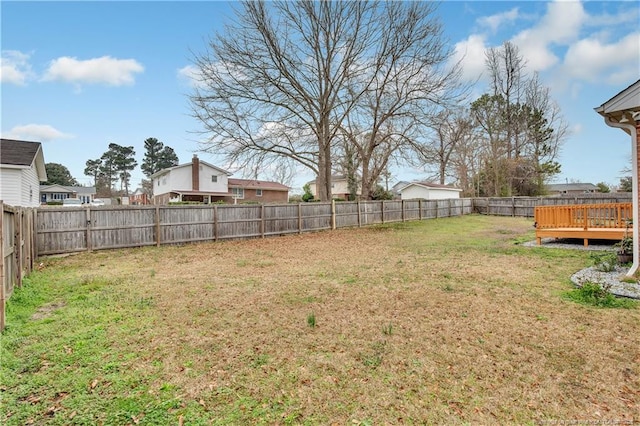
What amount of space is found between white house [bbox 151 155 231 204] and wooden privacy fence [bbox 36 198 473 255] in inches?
690

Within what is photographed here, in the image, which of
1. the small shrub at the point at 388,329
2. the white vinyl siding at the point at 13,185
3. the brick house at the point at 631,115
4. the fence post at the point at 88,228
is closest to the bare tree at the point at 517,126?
the brick house at the point at 631,115

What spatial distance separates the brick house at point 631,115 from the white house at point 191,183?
1125 inches

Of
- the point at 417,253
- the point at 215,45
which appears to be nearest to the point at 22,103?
the point at 215,45

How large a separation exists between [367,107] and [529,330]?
13774 mm

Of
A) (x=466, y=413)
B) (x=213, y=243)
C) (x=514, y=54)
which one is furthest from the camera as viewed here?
(x=514, y=54)

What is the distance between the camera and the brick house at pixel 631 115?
5.14 m

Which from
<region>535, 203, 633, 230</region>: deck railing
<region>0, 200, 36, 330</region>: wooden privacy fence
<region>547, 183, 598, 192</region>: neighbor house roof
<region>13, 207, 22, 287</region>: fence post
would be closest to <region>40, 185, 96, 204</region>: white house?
<region>0, 200, 36, 330</region>: wooden privacy fence

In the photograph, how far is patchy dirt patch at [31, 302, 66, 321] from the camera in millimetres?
4213

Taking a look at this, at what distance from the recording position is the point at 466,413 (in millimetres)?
2238

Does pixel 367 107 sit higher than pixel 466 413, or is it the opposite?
pixel 367 107

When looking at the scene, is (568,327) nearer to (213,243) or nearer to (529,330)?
(529,330)

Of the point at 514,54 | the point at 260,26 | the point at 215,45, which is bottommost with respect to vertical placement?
the point at 215,45

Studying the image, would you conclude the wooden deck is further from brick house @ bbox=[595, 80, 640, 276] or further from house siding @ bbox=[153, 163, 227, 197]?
house siding @ bbox=[153, 163, 227, 197]

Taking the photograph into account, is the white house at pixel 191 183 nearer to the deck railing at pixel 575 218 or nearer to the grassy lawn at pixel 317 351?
the deck railing at pixel 575 218
